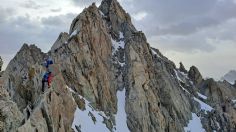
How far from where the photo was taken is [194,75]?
180 m

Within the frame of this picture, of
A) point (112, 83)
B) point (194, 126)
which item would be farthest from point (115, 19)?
point (194, 126)

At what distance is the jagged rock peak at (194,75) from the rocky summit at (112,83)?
13061mm

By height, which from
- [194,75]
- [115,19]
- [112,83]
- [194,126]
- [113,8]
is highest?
[113,8]

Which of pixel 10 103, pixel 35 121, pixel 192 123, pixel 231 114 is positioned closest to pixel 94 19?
pixel 192 123

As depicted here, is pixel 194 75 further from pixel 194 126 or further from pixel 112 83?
pixel 112 83

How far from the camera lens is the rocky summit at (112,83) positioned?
94.9 meters

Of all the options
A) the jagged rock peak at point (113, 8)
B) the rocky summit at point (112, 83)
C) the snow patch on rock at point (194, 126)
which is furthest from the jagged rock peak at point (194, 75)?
the jagged rock peak at point (113, 8)

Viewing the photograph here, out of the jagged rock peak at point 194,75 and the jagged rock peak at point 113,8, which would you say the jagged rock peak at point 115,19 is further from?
the jagged rock peak at point 194,75

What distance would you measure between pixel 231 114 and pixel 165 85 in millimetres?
27455

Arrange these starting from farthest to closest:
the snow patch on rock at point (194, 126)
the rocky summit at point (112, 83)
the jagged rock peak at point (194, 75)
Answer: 1. the jagged rock peak at point (194, 75)
2. the snow patch on rock at point (194, 126)
3. the rocky summit at point (112, 83)

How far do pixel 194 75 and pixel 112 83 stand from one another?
207ft

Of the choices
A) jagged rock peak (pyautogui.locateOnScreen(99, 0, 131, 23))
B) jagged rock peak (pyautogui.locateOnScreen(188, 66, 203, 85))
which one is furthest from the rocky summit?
jagged rock peak (pyautogui.locateOnScreen(188, 66, 203, 85))

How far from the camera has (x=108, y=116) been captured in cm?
11181

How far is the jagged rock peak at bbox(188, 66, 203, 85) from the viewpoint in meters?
178
